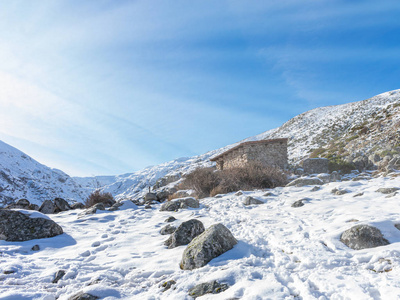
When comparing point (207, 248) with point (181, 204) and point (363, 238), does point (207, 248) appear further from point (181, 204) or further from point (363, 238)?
point (181, 204)

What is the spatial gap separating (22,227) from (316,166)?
13.6 meters

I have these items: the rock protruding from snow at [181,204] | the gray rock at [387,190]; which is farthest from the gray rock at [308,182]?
the rock protruding from snow at [181,204]

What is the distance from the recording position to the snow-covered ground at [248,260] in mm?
2498

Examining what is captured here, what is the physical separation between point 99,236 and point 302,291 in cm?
455

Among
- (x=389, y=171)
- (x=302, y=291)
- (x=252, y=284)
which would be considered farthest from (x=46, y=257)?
(x=389, y=171)

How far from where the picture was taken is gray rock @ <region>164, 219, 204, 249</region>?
4273mm

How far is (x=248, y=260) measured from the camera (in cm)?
328

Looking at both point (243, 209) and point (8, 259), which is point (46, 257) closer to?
point (8, 259)

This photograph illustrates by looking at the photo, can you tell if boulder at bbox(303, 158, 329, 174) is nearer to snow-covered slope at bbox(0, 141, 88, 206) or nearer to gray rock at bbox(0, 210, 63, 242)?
gray rock at bbox(0, 210, 63, 242)

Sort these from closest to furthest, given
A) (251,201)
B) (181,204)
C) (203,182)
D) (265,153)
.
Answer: (251,201)
(181,204)
(203,182)
(265,153)

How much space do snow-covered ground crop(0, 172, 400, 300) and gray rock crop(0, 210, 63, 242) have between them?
0.23m

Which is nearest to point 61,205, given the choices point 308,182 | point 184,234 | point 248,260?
point 184,234

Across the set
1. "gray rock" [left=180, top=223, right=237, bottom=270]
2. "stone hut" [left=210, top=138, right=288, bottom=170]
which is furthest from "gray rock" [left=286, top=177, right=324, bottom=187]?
"stone hut" [left=210, top=138, right=288, bottom=170]

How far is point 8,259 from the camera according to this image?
402 cm
